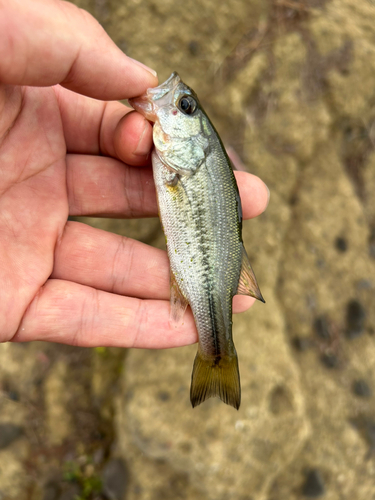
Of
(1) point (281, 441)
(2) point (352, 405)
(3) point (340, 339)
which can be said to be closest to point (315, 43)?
(3) point (340, 339)

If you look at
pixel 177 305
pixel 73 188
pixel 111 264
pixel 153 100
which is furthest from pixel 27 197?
pixel 177 305

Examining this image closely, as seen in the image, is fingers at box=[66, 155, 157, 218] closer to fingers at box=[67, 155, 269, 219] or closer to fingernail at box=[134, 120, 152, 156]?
fingers at box=[67, 155, 269, 219]

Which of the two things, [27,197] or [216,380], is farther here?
[216,380]

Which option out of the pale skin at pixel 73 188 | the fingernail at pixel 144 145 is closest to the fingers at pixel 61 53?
the pale skin at pixel 73 188

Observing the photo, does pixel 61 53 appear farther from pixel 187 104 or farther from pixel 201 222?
pixel 201 222

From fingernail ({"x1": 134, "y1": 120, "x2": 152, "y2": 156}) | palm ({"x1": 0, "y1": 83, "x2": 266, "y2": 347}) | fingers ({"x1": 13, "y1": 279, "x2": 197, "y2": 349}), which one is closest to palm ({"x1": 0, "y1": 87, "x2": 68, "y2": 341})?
palm ({"x1": 0, "y1": 83, "x2": 266, "y2": 347})

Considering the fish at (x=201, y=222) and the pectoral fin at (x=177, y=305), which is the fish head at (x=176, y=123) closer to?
the fish at (x=201, y=222)
